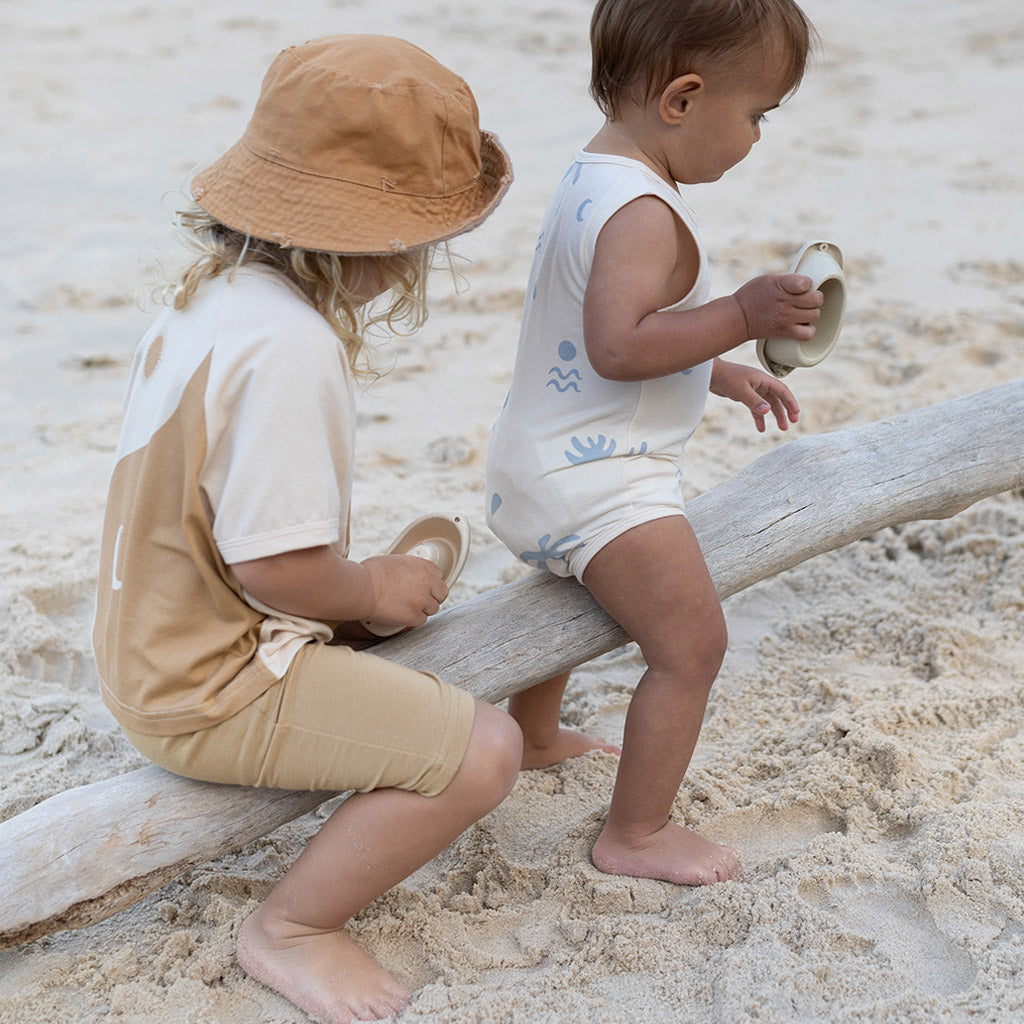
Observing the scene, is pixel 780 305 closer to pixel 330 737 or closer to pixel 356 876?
pixel 330 737

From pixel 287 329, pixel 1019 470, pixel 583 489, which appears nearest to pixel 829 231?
pixel 1019 470

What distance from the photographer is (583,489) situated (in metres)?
1.82

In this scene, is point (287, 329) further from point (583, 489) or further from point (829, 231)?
point (829, 231)

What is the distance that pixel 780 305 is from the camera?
1705mm

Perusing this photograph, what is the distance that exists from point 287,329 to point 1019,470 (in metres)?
1.49

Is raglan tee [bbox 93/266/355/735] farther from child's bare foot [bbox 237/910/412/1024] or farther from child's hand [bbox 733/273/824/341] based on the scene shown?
child's hand [bbox 733/273/824/341]

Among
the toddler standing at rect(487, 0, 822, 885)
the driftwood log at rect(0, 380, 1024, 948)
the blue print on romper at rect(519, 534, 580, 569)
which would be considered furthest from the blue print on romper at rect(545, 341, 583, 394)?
the driftwood log at rect(0, 380, 1024, 948)

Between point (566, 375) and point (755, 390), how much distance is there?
43 cm

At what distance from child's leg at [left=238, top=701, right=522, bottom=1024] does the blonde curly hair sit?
0.61 m

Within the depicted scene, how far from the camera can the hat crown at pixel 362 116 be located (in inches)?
59.5

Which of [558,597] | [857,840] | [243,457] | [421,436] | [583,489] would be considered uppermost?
[243,457]

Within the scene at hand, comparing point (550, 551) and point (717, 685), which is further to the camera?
point (717, 685)

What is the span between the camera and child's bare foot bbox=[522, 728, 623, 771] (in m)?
2.24

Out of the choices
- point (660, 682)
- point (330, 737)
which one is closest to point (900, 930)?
point (660, 682)
